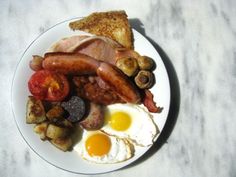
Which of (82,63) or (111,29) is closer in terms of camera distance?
(82,63)

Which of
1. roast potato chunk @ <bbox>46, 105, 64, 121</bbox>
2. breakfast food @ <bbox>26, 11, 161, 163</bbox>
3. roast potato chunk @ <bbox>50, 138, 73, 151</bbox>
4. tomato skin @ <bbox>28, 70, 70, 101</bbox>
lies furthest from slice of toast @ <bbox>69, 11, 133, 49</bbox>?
roast potato chunk @ <bbox>50, 138, 73, 151</bbox>

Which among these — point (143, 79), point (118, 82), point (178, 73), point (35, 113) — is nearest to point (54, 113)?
point (35, 113)

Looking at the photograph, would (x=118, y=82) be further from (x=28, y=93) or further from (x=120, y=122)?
(x=28, y=93)

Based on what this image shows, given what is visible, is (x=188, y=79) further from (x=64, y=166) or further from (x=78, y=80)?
(x=64, y=166)

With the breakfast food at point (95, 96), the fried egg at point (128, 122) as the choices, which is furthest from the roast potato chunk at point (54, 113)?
the fried egg at point (128, 122)

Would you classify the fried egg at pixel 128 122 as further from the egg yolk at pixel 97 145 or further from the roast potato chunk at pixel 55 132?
the roast potato chunk at pixel 55 132

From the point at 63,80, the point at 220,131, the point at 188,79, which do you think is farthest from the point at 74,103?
the point at 220,131

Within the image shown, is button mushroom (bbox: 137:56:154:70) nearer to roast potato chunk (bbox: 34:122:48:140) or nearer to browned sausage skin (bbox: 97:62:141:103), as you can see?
browned sausage skin (bbox: 97:62:141:103)
